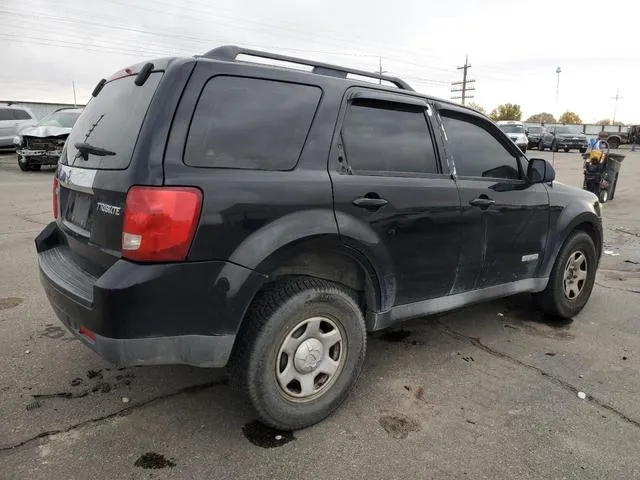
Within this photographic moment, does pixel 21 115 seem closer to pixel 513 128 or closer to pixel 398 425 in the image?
pixel 398 425

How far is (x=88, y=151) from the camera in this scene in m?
2.76

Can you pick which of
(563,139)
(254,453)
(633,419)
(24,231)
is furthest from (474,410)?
(563,139)

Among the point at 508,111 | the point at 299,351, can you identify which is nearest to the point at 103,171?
the point at 299,351

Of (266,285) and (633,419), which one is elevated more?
(266,285)

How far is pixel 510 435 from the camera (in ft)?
9.22

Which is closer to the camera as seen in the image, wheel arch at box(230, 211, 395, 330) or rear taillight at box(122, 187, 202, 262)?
rear taillight at box(122, 187, 202, 262)

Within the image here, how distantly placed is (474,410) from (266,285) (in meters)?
1.45

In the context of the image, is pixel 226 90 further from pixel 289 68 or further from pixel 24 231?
pixel 24 231

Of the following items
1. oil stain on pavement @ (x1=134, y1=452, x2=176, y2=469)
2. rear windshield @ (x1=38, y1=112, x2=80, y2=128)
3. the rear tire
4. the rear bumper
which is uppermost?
rear windshield @ (x1=38, y1=112, x2=80, y2=128)

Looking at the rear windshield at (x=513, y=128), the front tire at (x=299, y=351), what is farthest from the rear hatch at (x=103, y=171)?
the rear windshield at (x=513, y=128)

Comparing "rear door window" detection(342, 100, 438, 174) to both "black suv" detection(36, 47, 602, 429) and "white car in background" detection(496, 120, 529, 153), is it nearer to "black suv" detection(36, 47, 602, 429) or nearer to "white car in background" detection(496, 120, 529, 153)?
"black suv" detection(36, 47, 602, 429)

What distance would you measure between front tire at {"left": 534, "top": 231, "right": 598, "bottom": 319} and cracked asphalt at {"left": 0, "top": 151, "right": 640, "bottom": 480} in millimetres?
193

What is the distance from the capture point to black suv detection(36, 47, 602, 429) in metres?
2.34

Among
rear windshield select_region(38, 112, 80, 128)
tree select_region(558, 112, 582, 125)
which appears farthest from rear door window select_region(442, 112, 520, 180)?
tree select_region(558, 112, 582, 125)
